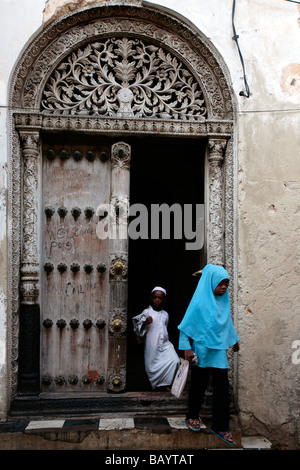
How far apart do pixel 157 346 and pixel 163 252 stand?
283cm

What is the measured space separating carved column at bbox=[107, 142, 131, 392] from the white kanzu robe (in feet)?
0.81

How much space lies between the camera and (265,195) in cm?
386

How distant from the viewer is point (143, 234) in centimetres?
412

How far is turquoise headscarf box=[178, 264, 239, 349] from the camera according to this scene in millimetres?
3285

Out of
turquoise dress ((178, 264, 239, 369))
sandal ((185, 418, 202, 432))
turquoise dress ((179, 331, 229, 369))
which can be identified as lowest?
sandal ((185, 418, 202, 432))

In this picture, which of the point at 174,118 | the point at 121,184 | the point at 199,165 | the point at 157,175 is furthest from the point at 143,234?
the point at 157,175

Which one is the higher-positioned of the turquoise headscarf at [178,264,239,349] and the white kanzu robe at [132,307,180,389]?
the turquoise headscarf at [178,264,239,349]

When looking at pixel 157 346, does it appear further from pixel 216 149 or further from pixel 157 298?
pixel 216 149

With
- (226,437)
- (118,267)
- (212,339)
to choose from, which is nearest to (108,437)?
(226,437)

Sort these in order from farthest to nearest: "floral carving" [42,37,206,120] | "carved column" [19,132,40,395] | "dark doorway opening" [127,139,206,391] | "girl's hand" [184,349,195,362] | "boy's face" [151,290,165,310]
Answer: "dark doorway opening" [127,139,206,391] < "boy's face" [151,290,165,310] < "floral carving" [42,37,206,120] < "carved column" [19,132,40,395] < "girl's hand" [184,349,195,362]

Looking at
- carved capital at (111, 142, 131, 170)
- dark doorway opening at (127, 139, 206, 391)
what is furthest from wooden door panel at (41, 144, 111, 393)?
dark doorway opening at (127, 139, 206, 391)

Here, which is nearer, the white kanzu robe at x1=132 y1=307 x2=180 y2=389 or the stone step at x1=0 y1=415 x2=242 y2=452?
the stone step at x1=0 y1=415 x2=242 y2=452

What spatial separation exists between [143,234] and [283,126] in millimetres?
1492

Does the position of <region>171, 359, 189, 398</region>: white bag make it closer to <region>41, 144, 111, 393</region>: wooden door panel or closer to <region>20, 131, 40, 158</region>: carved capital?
<region>41, 144, 111, 393</region>: wooden door panel
